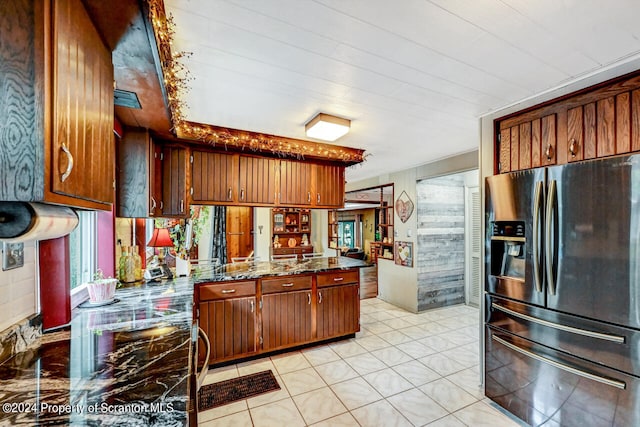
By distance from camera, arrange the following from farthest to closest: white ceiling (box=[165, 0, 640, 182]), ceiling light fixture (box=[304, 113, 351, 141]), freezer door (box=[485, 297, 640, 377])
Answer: ceiling light fixture (box=[304, 113, 351, 141]) < freezer door (box=[485, 297, 640, 377]) < white ceiling (box=[165, 0, 640, 182])

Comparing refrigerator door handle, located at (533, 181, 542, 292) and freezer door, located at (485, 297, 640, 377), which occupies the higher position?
refrigerator door handle, located at (533, 181, 542, 292)

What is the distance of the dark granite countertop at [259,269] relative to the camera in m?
2.88

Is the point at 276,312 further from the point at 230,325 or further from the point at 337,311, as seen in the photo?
the point at 337,311

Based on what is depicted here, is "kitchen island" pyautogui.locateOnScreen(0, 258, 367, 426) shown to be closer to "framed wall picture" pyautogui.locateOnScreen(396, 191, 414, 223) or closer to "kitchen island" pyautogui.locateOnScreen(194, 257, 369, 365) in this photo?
"kitchen island" pyautogui.locateOnScreen(194, 257, 369, 365)

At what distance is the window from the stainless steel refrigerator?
3.14m

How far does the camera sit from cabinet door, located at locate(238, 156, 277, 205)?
3111 millimetres

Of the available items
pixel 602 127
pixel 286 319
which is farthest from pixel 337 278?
pixel 602 127

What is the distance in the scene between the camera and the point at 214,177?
9.80 ft

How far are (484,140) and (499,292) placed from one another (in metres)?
1.23

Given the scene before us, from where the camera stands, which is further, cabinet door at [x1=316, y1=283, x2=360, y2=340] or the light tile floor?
cabinet door at [x1=316, y1=283, x2=360, y2=340]

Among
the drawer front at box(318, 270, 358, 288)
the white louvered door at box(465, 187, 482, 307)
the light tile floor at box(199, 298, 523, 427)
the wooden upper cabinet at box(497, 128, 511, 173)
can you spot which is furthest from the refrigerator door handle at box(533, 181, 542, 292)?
the white louvered door at box(465, 187, 482, 307)

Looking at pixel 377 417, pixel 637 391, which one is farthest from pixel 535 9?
pixel 377 417

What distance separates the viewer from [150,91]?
1.49 meters

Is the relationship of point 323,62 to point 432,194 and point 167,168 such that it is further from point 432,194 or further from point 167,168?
point 432,194
